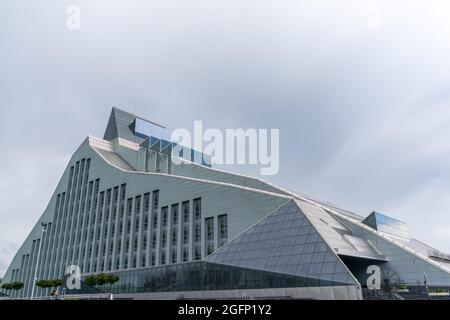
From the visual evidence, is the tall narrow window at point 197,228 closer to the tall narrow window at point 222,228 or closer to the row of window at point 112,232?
the row of window at point 112,232

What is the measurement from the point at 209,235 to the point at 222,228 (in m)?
3.76

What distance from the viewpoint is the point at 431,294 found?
48.1m

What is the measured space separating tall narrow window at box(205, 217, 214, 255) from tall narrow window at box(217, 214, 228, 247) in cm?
223

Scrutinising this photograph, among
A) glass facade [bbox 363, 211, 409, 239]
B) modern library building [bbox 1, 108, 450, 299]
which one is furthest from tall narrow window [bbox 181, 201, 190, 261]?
glass facade [bbox 363, 211, 409, 239]

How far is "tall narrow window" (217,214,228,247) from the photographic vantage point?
6830 centimetres

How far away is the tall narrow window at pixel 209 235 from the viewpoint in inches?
2790

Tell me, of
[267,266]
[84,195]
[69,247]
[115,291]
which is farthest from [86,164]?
[267,266]

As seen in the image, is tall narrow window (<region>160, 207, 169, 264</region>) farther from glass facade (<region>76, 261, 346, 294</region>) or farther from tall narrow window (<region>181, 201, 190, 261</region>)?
glass facade (<region>76, 261, 346, 294</region>)

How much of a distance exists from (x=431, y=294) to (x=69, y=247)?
284ft

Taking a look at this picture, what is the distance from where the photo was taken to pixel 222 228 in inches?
2741

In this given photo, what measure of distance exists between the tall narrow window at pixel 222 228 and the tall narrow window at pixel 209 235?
2231mm
